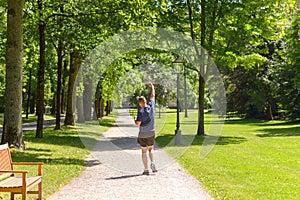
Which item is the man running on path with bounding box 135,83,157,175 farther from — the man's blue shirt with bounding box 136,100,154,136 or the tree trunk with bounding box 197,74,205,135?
the tree trunk with bounding box 197,74,205,135

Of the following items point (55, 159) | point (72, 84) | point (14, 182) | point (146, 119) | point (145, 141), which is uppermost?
point (72, 84)

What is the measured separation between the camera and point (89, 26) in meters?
18.4

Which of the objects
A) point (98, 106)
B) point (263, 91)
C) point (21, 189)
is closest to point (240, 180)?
point (21, 189)

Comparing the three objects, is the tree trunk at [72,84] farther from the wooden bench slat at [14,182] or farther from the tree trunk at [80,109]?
the wooden bench slat at [14,182]

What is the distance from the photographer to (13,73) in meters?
14.8

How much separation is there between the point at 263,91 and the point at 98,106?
18.2 meters

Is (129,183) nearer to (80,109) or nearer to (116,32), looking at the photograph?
(116,32)

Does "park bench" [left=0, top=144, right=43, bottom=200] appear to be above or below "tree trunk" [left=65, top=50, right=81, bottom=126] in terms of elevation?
below

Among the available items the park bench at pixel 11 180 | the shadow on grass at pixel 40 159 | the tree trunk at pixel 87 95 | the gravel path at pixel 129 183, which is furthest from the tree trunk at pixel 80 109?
the park bench at pixel 11 180

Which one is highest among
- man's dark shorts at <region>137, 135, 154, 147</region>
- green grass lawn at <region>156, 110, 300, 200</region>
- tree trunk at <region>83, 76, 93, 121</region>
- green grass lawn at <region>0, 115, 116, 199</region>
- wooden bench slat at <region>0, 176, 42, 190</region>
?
tree trunk at <region>83, 76, 93, 121</region>

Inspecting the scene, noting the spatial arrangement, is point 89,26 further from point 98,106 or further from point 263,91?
point 263,91

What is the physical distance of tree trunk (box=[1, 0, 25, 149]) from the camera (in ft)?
48.5

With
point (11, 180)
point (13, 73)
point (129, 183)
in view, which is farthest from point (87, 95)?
point (11, 180)

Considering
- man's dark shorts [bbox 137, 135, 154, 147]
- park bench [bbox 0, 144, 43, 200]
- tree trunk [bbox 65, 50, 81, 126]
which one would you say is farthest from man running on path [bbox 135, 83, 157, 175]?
tree trunk [bbox 65, 50, 81, 126]
